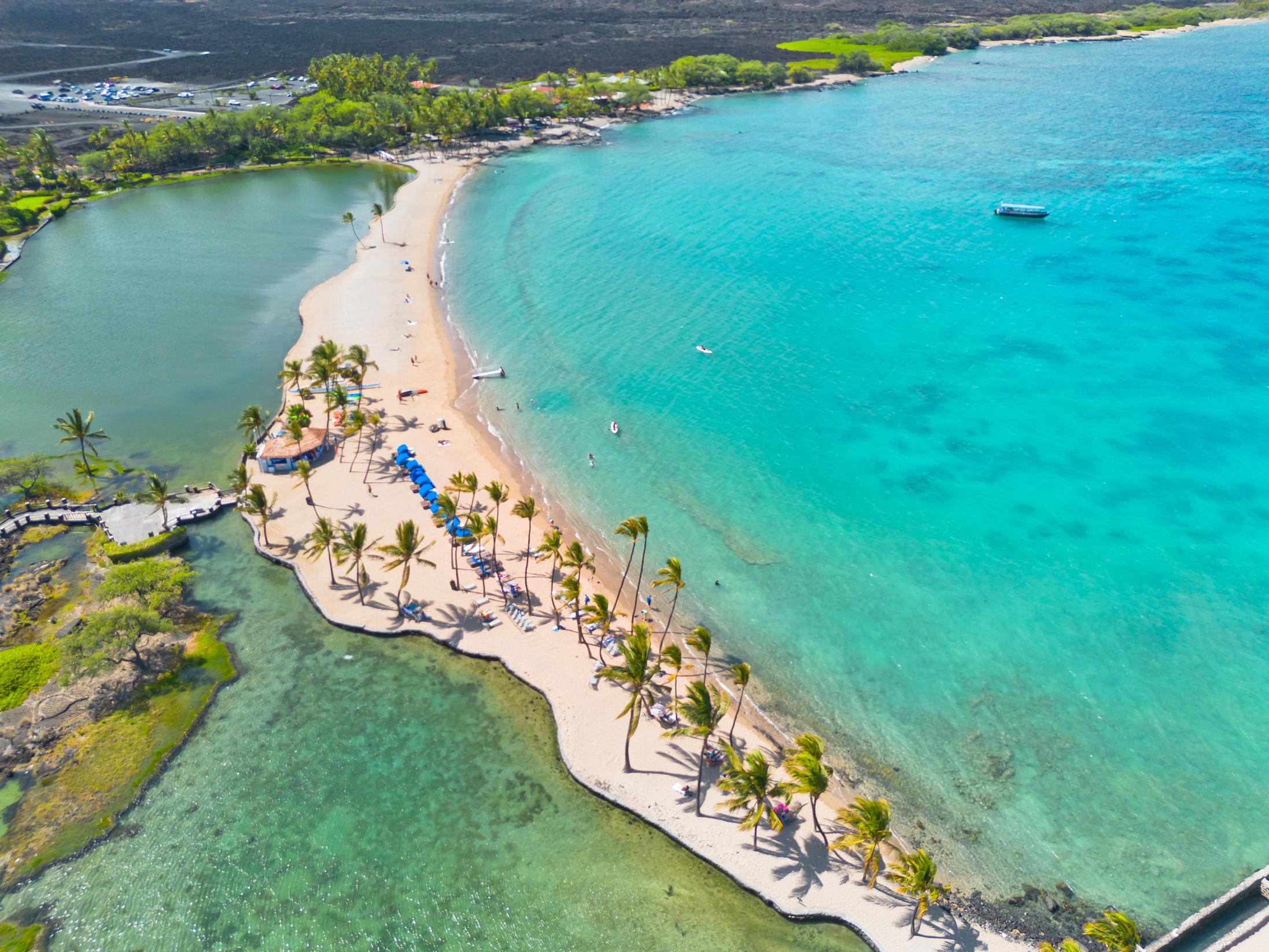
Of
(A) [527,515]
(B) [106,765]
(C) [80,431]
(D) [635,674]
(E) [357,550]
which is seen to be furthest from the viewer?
(C) [80,431]

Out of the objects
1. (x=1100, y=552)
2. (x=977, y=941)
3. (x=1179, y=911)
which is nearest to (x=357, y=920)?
(x=977, y=941)

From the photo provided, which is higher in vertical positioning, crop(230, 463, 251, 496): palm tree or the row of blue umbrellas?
crop(230, 463, 251, 496): palm tree

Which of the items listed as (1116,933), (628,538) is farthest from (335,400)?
(1116,933)

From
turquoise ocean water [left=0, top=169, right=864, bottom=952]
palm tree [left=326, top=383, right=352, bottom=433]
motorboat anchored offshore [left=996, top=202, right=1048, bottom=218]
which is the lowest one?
turquoise ocean water [left=0, top=169, right=864, bottom=952]

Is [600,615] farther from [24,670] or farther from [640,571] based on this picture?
[24,670]

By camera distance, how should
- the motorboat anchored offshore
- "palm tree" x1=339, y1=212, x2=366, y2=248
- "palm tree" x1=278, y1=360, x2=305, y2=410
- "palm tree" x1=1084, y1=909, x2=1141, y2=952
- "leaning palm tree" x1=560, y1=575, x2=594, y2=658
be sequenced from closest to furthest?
"palm tree" x1=1084, y1=909, x2=1141, y2=952, "leaning palm tree" x1=560, y1=575, x2=594, y2=658, "palm tree" x1=278, y1=360, x2=305, y2=410, the motorboat anchored offshore, "palm tree" x1=339, y1=212, x2=366, y2=248

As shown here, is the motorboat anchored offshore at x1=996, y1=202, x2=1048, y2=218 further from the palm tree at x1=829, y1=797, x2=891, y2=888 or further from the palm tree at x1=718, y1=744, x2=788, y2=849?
the palm tree at x1=829, y1=797, x2=891, y2=888

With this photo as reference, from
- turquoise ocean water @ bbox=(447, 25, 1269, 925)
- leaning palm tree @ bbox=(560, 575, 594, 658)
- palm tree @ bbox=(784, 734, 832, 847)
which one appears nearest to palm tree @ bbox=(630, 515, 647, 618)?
turquoise ocean water @ bbox=(447, 25, 1269, 925)

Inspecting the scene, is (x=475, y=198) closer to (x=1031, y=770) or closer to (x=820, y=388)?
(x=820, y=388)
